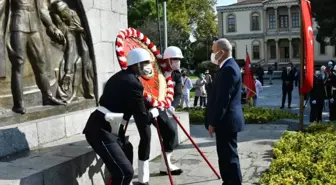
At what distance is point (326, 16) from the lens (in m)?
32.7

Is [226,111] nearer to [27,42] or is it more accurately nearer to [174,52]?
[174,52]

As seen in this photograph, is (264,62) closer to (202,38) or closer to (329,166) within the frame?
(202,38)

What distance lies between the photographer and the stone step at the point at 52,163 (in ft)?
14.1

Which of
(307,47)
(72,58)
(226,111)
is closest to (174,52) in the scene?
(226,111)

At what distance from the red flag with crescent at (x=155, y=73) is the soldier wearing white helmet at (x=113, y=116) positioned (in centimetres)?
63

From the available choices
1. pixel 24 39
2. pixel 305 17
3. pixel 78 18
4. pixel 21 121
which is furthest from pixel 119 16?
pixel 305 17

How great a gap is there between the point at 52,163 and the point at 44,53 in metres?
1.82

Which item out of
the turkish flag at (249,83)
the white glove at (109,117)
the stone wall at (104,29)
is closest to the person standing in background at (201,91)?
the turkish flag at (249,83)

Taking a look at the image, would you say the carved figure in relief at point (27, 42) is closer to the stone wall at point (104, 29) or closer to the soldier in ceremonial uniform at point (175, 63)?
the stone wall at point (104, 29)

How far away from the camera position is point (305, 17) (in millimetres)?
8734

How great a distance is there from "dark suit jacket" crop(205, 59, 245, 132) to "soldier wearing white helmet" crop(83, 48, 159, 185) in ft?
2.74

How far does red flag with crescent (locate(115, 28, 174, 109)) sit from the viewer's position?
5.40m

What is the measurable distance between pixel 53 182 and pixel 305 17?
6.32 meters

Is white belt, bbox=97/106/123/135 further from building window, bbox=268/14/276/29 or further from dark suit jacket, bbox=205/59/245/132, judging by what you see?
building window, bbox=268/14/276/29
